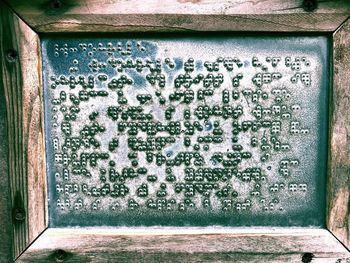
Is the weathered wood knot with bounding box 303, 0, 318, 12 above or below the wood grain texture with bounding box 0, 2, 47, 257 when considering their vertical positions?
above

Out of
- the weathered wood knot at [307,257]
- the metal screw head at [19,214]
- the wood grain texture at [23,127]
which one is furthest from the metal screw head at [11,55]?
the weathered wood knot at [307,257]

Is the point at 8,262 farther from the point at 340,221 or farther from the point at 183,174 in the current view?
the point at 340,221

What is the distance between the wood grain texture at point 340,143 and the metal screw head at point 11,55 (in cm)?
106

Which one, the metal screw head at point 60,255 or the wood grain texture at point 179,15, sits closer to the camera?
the wood grain texture at point 179,15

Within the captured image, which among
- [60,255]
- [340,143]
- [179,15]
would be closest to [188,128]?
[179,15]

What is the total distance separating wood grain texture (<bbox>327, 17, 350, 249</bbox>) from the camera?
4.90ft

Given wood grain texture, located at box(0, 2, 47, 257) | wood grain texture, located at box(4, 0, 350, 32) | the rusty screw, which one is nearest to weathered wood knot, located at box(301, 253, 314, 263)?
wood grain texture, located at box(4, 0, 350, 32)

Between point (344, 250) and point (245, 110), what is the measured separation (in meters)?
0.60

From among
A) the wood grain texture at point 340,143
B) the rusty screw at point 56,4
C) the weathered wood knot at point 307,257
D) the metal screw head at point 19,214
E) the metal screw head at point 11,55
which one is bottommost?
the weathered wood knot at point 307,257

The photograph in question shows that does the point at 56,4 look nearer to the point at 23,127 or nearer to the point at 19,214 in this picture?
the point at 23,127

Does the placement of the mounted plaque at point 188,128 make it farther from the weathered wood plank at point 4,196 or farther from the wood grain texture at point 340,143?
the weathered wood plank at point 4,196

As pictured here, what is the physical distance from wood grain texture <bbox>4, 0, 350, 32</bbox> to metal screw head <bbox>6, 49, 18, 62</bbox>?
109mm

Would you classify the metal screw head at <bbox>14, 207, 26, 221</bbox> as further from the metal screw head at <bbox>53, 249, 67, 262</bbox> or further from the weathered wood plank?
the metal screw head at <bbox>53, 249, 67, 262</bbox>

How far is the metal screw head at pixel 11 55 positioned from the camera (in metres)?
1.51
